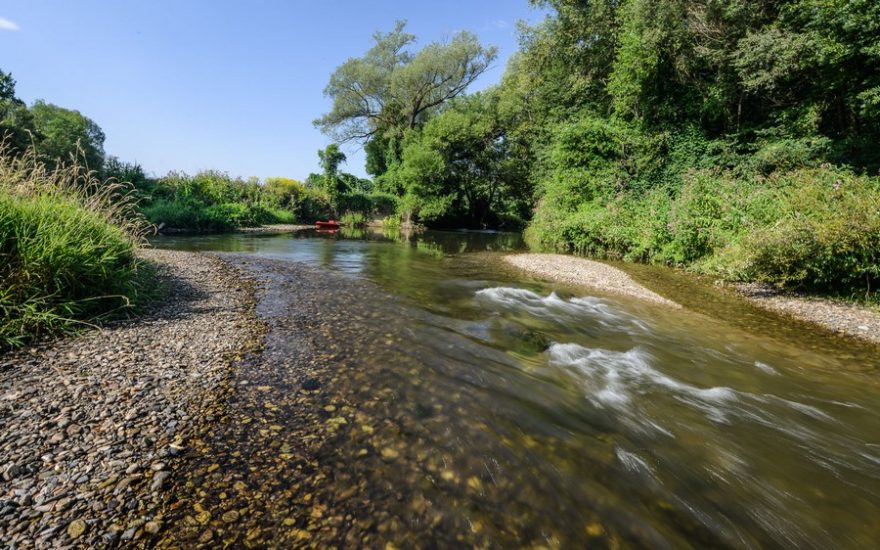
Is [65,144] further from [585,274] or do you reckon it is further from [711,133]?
[711,133]

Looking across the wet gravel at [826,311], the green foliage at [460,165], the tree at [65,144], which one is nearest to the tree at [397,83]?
the green foliage at [460,165]

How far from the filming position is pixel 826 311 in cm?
903

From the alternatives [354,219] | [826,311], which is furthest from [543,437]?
[354,219]

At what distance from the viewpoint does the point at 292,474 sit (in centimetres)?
321

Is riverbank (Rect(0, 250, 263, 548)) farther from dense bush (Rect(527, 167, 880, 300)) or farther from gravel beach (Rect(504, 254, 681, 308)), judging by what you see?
dense bush (Rect(527, 167, 880, 300))

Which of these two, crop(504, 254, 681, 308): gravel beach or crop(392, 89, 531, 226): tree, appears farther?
crop(392, 89, 531, 226): tree

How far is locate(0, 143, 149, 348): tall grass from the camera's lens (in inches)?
209

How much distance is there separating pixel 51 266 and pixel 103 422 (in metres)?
3.70

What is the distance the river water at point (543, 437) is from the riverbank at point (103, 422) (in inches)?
14.4

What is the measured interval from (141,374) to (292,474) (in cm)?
259

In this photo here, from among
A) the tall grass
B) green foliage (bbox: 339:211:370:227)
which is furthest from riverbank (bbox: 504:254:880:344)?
green foliage (bbox: 339:211:370:227)

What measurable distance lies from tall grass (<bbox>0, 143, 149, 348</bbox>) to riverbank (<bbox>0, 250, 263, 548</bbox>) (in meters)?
0.51

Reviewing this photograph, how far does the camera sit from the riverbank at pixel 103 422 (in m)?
2.58

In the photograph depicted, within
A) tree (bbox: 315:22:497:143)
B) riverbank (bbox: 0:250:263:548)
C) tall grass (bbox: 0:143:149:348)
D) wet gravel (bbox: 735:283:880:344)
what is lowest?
riverbank (bbox: 0:250:263:548)
